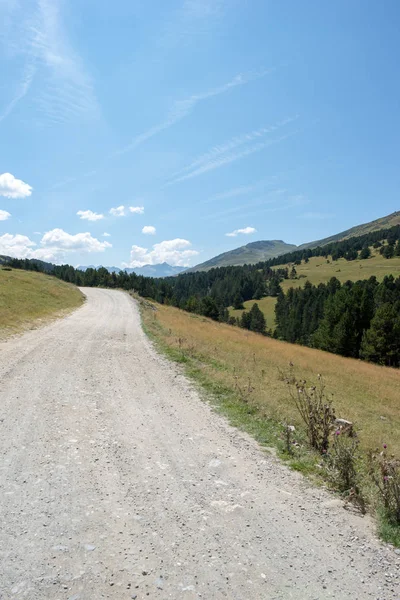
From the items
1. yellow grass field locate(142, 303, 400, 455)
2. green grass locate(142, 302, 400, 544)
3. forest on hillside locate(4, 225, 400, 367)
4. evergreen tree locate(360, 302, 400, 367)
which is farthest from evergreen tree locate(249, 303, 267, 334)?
green grass locate(142, 302, 400, 544)

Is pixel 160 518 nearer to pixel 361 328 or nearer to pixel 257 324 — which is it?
pixel 361 328

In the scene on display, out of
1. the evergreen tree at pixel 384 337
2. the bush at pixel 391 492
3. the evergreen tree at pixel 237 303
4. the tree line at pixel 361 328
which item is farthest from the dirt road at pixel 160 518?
the evergreen tree at pixel 237 303

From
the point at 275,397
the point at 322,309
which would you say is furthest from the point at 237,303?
the point at 275,397

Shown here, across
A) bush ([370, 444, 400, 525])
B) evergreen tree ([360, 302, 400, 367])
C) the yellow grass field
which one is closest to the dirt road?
bush ([370, 444, 400, 525])

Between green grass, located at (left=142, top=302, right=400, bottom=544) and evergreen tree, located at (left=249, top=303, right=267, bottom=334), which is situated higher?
green grass, located at (left=142, top=302, right=400, bottom=544)

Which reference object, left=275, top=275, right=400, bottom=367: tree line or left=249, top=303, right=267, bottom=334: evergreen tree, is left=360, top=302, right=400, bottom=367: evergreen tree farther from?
left=249, top=303, right=267, bottom=334: evergreen tree

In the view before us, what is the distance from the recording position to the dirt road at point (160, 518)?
3.46m

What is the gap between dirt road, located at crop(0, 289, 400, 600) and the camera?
3.46 metres

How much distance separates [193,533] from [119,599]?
1.22 m

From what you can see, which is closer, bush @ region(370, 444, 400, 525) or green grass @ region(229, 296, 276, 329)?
bush @ region(370, 444, 400, 525)

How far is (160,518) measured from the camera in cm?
449

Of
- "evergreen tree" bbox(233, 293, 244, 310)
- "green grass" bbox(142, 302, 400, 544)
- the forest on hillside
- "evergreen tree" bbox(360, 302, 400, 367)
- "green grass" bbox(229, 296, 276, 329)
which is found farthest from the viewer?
"evergreen tree" bbox(233, 293, 244, 310)

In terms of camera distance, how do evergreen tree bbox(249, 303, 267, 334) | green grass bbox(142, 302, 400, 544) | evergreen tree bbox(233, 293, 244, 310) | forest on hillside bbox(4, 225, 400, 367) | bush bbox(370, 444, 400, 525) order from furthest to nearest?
evergreen tree bbox(233, 293, 244, 310), evergreen tree bbox(249, 303, 267, 334), forest on hillside bbox(4, 225, 400, 367), green grass bbox(142, 302, 400, 544), bush bbox(370, 444, 400, 525)

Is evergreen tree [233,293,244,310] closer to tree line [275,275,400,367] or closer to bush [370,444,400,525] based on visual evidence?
tree line [275,275,400,367]
